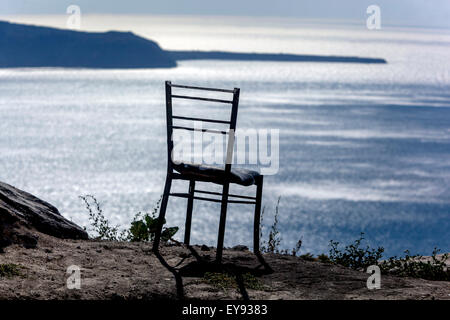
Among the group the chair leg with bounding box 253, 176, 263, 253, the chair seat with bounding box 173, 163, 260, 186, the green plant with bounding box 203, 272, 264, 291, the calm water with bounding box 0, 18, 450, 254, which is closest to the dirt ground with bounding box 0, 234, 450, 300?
the green plant with bounding box 203, 272, 264, 291

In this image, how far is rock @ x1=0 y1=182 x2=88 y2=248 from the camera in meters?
5.57

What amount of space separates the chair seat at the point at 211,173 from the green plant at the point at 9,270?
1539mm

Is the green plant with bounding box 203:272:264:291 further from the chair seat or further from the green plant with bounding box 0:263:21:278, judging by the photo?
the green plant with bounding box 0:263:21:278

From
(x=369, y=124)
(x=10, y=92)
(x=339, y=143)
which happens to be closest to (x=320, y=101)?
(x=369, y=124)

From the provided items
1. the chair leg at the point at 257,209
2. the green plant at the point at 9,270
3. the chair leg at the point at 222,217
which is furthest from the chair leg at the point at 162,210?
the green plant at the point at 9,270

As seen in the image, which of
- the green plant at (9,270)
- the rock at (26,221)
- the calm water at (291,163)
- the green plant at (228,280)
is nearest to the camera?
the green plant at (9,270)

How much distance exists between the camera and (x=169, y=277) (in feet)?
16.4

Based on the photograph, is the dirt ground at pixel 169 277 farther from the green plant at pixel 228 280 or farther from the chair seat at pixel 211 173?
the chair seat at pixel 211 173

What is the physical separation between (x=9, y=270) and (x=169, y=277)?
1172mm

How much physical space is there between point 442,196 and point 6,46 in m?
150

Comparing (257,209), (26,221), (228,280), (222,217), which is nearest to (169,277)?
(228,280)

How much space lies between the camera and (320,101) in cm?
14675

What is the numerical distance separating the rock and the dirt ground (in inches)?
4.8

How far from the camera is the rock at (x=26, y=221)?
5.57 meters
